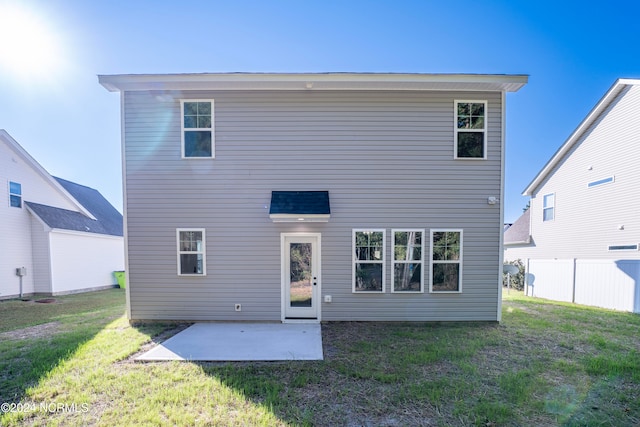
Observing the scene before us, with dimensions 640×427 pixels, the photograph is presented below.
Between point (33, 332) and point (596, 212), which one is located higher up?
point (596, 212)

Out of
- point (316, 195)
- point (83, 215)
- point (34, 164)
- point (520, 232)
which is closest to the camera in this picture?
point (316, 195)

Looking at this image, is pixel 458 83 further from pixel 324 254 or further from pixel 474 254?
pixel 324 254

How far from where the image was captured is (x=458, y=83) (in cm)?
618

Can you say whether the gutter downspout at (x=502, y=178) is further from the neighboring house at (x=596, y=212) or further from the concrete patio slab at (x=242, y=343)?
the neighboring house at (x=596, y=212)

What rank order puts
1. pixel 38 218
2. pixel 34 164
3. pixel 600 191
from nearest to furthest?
1. pixel 600 191
2. pixel 38 218
3. pixel 34 164

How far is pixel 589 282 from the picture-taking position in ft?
30.9

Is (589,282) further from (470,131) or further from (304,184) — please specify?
(304,184)

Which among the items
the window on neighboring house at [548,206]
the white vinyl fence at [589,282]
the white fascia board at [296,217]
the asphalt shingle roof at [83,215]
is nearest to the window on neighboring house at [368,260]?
the white fascia board at [296,217]

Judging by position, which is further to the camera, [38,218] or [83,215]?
[83,215]

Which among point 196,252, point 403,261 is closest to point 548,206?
point 403,261

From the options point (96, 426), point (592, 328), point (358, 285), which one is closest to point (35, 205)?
point (96, 426)

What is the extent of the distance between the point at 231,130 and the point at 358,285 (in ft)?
16.4

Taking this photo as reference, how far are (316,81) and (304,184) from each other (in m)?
2.43

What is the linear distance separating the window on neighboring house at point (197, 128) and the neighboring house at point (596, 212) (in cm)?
1299
